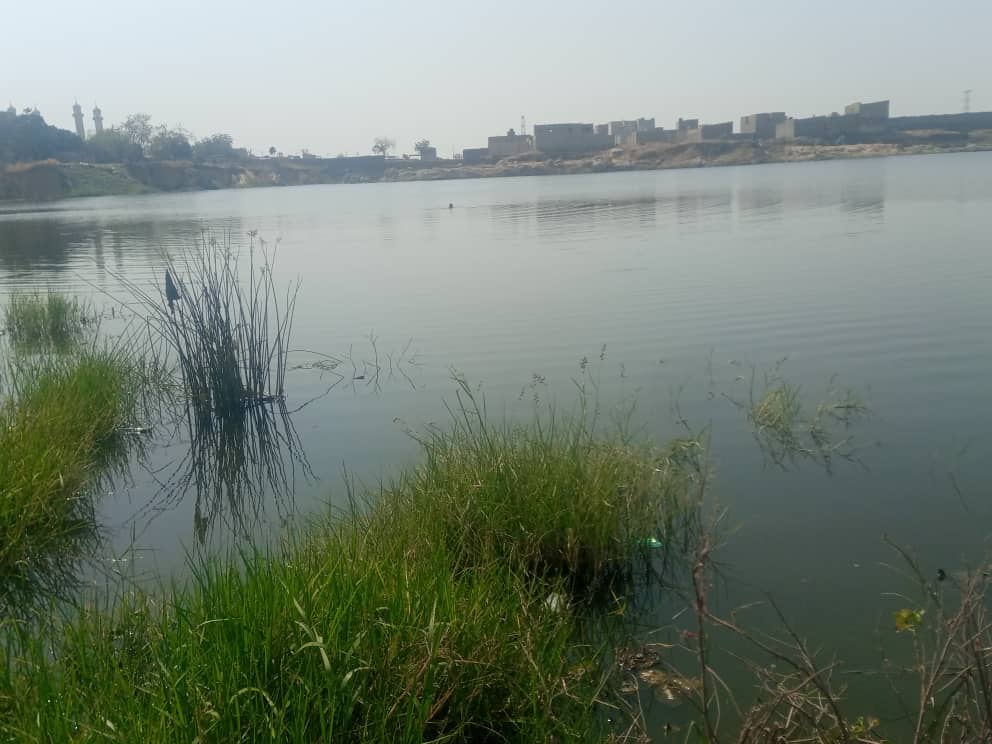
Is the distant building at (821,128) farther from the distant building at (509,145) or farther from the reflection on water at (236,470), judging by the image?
the reflection on water at (236,470)

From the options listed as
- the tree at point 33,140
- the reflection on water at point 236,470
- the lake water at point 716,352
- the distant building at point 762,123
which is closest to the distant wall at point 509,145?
the distant building at point 762,123

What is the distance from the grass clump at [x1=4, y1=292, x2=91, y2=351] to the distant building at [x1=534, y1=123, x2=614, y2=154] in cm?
9947

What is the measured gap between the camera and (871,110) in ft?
333

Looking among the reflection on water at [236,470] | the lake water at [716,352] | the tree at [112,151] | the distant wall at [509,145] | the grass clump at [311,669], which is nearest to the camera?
the grass clump at [311,669]

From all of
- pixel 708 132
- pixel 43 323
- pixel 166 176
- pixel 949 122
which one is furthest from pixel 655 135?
pixel 43 323

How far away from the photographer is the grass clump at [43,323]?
1104 centimetres

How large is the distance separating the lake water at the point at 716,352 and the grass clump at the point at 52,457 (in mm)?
343

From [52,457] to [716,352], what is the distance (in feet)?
21.3

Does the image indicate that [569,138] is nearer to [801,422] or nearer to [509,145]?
[509,145]

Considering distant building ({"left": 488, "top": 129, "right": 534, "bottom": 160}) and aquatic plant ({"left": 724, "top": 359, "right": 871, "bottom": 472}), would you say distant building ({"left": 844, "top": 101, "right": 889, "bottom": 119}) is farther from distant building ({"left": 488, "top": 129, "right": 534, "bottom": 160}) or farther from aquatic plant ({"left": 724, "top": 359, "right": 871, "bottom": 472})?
aquatic plant ({"left": 724, "top": 359, "right": 871, "bottom": 472})

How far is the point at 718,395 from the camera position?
7.72 m

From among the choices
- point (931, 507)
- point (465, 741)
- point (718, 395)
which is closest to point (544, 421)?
point (718, 395)

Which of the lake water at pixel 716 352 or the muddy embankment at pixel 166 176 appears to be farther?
the muddy embankment at pixel 166 176

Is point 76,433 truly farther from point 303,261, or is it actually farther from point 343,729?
point 303,261
